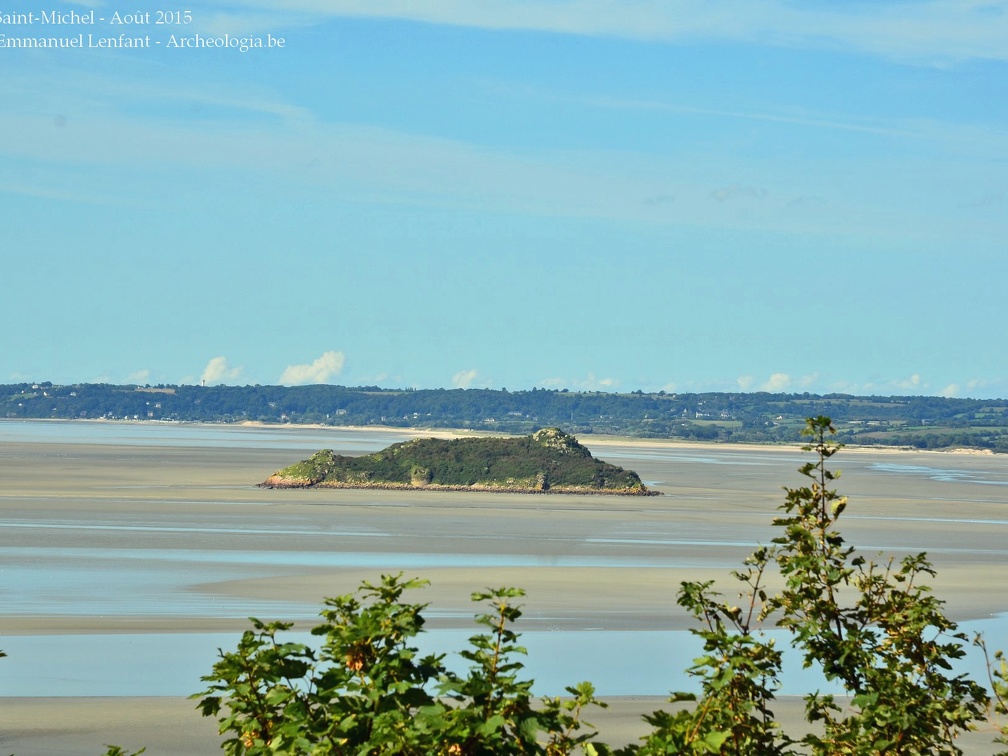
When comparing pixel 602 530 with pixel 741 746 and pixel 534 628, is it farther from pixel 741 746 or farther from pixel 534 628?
pixel 741 746

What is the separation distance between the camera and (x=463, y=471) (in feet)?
231

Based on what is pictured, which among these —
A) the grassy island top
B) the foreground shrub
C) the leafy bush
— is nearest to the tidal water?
the grassy island top

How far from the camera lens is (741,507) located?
6141 centimetres

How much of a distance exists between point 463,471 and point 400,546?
30.1 meters

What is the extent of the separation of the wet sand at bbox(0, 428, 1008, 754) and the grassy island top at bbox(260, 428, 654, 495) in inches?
116

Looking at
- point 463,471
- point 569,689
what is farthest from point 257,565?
point 463,471

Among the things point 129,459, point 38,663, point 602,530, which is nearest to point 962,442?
point 129,459

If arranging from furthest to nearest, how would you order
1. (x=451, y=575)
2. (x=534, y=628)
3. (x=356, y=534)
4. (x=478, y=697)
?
(x=356, y=534), (x=451, y=575), (x=534, y=628), (x=478, y=697)

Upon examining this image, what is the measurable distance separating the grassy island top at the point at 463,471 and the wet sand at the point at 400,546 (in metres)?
2.96

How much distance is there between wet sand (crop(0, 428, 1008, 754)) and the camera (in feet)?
60.1

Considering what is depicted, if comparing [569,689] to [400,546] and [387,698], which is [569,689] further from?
[400,546]

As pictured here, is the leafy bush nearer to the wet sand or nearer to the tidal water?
the wet sand

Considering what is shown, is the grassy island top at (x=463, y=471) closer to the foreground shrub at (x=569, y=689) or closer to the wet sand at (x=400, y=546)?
the wet sand at (x=400, y=546)

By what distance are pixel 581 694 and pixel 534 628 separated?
67.2 feet
